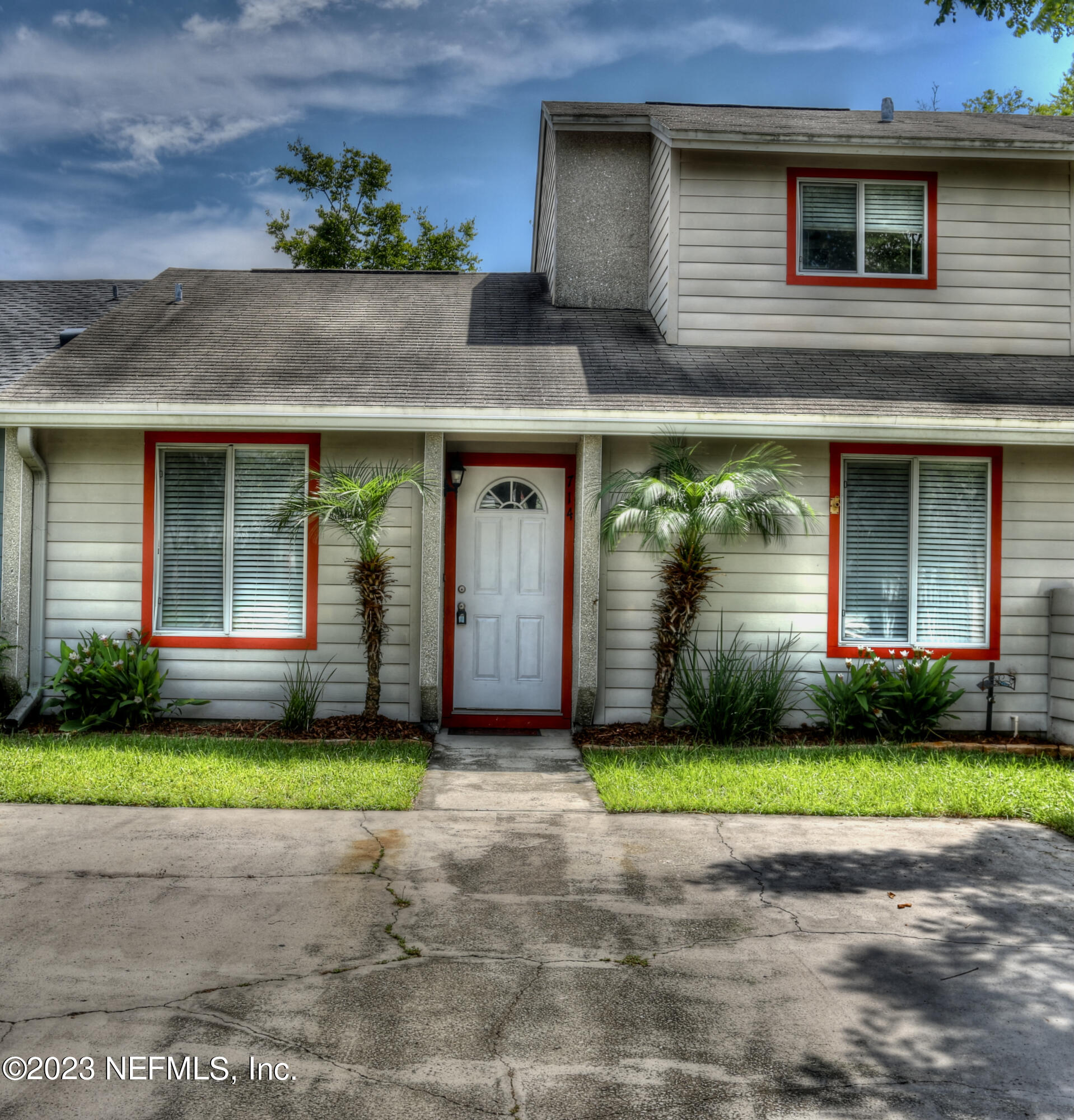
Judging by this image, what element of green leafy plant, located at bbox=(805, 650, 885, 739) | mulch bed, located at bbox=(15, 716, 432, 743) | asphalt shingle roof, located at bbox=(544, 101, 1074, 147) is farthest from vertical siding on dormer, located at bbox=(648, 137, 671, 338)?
mulch bed, located at bbox=(15, 716, 432, 743)

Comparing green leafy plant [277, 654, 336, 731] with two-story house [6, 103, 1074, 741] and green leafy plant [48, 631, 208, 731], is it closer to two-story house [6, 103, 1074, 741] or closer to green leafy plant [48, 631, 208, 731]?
two-story house [6, 103, 1074, 741]

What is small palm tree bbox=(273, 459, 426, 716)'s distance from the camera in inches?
286

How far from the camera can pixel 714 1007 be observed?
3.18 meters

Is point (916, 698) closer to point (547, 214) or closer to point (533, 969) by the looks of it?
→ point (533, 969)

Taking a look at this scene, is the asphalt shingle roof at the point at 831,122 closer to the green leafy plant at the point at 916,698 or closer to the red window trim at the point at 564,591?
the red window trim at the point at 564,591

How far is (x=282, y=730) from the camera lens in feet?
25.0

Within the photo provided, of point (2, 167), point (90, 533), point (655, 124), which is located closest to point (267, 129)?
point (2, 167)

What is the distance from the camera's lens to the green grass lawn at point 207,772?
5625mm

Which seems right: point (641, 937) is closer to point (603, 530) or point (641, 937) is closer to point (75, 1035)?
point (75, 1035)

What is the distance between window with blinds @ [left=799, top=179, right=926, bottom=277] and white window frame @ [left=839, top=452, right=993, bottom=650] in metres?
2.28

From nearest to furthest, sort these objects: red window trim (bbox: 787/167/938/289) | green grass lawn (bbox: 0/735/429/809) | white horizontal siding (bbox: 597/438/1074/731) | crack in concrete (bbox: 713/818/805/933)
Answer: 1. crack in concrete (bbox: 713/818/805/933)
2. green grass lawn (bbox: 0/735/429/809)
3. white horizontal siding (bbox: 597/438/1074/731)
4. red window trim (bbox: 787/167/938/289)

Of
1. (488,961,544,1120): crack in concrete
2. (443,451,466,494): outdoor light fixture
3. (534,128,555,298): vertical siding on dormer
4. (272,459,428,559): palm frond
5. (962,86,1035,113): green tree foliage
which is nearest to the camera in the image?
(488,961,544,1120): crack in concrete

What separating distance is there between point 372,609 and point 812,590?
3.97 meters

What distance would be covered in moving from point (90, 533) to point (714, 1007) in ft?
22.9
